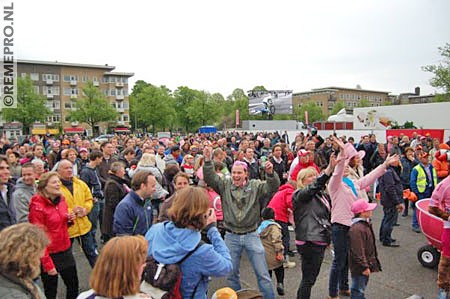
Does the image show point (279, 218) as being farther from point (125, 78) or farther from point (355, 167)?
point (125, 78)

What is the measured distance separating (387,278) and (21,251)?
483 cm

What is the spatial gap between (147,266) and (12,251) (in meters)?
0.84

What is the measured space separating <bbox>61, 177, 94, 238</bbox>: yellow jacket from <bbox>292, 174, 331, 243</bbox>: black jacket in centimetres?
279

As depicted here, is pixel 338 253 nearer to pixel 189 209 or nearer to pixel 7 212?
pixel 189 209

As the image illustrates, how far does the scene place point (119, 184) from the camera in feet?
15.6

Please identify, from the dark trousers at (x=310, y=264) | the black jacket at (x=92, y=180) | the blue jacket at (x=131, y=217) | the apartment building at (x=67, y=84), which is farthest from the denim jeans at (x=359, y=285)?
the apartment building at (x=67, y=84)

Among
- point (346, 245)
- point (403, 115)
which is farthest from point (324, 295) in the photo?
point (403, 115)

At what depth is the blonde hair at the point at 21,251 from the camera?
2037mm

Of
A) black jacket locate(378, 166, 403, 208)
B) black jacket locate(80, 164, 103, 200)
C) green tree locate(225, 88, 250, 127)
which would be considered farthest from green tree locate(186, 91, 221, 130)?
black jacket locate(378, 166, 403, 208)

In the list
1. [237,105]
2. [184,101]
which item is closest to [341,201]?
[184,101]

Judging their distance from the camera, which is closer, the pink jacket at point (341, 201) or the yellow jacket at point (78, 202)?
the pink jacket at point (341, 201)

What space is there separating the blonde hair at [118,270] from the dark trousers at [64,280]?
2232mm

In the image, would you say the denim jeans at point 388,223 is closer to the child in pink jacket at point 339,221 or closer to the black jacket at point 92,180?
the child in pink jacket at point 339,221

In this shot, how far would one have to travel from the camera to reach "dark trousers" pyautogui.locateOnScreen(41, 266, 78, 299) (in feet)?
12.1
